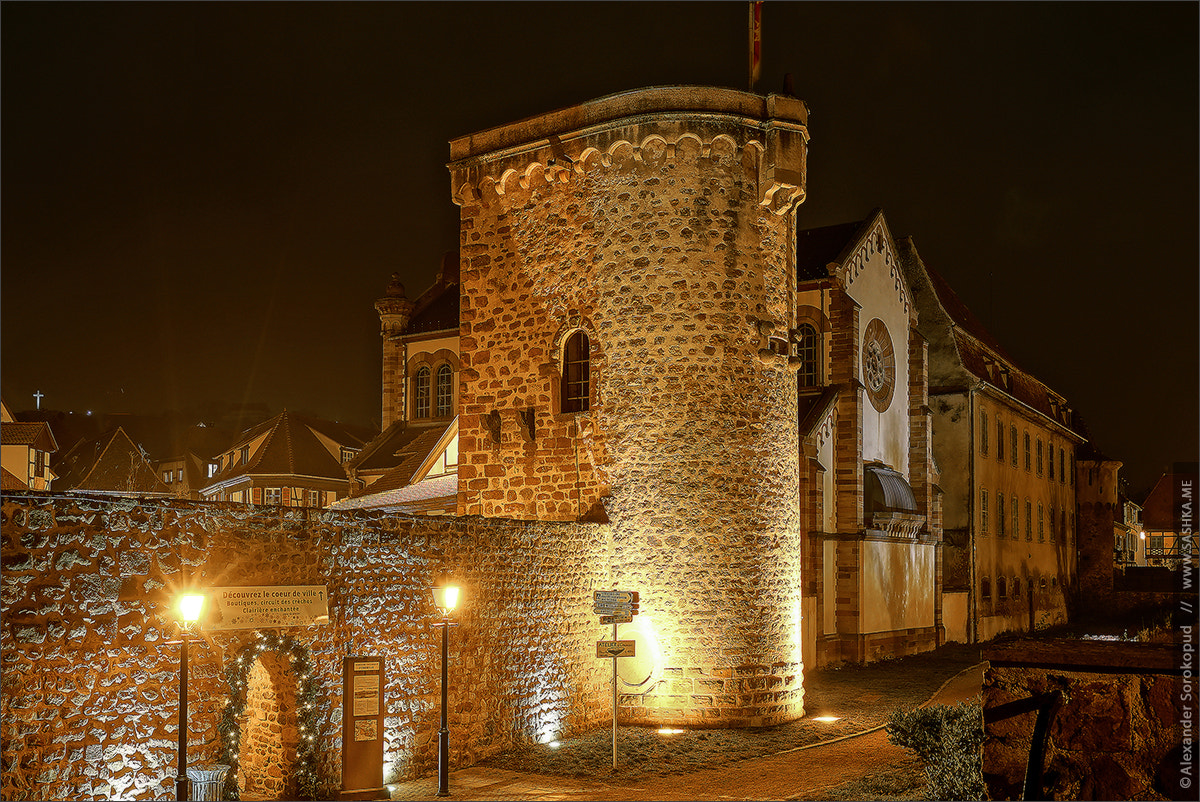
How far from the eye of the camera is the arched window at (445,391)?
39.3 meters

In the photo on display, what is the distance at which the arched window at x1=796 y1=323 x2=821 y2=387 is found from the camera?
2766cm

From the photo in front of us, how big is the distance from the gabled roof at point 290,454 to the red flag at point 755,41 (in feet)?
120

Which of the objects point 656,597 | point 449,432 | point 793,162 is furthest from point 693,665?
point 449,432

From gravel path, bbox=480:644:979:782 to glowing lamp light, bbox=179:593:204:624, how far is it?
5.30 m

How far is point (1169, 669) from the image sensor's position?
18.6 feet

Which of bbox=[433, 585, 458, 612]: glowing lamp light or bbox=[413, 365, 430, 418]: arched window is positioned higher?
bbox=[413, 365, 430, 418]: arched window

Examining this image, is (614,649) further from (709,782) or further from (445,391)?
(445,391)

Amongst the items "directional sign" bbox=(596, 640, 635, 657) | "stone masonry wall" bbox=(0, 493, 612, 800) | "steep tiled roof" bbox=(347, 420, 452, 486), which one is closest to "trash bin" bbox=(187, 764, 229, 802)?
"stone masonry wall" bbox=(0, 493, 612, 800)

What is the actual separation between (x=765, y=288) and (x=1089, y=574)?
39844 millimetres

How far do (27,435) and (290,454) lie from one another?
35.8 feet

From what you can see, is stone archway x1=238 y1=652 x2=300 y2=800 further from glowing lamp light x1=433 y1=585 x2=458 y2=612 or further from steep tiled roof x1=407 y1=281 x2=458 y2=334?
steep tiled roof x1=407 y1=281 x2=458 y2=334

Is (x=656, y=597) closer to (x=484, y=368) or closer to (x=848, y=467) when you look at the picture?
(x=484, y=368)

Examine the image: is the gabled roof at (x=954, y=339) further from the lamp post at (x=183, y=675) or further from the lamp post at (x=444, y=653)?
the lamp post at (x=183, y=675)

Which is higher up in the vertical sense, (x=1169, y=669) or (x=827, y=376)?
(x=827, y=376)
